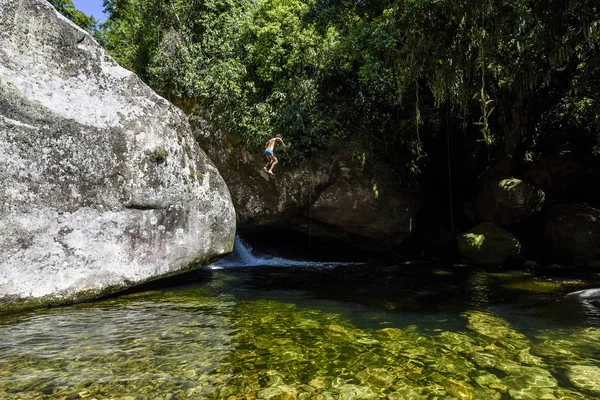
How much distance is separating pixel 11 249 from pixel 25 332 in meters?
1.81

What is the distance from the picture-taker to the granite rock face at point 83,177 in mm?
6820

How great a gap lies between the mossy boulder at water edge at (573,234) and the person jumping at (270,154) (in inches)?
380

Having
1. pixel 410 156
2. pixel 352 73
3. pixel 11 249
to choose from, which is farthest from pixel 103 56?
pixel 410 156

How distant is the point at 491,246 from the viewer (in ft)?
41.0

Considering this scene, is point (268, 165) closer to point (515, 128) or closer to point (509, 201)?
point (515, 128)

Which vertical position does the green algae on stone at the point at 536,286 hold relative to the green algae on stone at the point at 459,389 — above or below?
below

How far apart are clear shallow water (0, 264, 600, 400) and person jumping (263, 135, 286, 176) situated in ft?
16.3

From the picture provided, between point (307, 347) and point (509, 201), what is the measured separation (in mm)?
10536

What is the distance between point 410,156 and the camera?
1348cm

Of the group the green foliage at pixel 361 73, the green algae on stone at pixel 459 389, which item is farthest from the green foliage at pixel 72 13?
the green algae on stone at pixel 459 389

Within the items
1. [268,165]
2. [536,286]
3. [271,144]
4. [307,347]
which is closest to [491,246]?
[536,286]

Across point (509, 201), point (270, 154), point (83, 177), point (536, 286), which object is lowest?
point (536, 286)

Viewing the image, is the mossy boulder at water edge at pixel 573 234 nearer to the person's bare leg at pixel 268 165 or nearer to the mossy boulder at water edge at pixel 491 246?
the mossy boulder at water edge at pixel 491 246

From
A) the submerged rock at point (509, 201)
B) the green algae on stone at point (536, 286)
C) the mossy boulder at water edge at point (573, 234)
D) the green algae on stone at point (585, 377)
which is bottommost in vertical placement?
the green algae on stone at point (536, 286)
